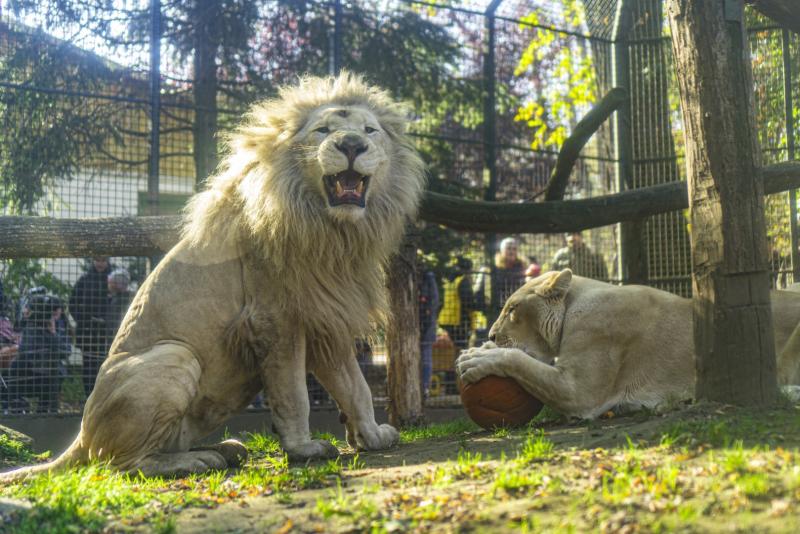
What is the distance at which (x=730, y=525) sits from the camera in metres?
3.24

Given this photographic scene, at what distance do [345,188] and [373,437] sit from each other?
5.63ft

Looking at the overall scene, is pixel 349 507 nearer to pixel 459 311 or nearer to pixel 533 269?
pixel 459 311

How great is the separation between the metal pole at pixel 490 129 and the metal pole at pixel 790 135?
336cm

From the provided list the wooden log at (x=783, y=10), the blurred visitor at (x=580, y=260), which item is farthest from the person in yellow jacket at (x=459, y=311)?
the wooden log at (x=783, y=10)

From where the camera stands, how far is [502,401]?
6.15 metres

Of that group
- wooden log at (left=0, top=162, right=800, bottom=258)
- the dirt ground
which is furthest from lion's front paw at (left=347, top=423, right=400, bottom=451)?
wooden log at (left=0, top=162, right=800, bottom=258)

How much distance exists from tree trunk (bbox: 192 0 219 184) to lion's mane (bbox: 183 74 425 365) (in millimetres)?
3897

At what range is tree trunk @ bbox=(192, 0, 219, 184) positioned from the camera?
33.8ft

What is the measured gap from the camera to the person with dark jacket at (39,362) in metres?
9.00

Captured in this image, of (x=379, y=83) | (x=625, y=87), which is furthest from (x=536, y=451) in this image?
(x=379, y=83)

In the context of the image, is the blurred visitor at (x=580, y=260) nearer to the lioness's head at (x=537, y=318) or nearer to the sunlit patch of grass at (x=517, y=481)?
the lioness's head at (x=537, y=318)

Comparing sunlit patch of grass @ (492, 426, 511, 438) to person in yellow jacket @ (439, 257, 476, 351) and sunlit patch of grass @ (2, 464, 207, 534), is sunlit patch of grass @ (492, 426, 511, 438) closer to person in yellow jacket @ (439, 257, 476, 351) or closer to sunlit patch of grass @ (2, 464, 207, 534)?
sunlit patch of grass @ (2, 464, 207, 534)

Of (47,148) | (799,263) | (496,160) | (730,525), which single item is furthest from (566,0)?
(730,525)

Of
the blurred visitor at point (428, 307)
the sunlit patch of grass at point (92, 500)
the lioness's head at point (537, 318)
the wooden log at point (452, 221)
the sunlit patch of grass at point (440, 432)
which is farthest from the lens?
the blurred visitor at point (428, 307)
